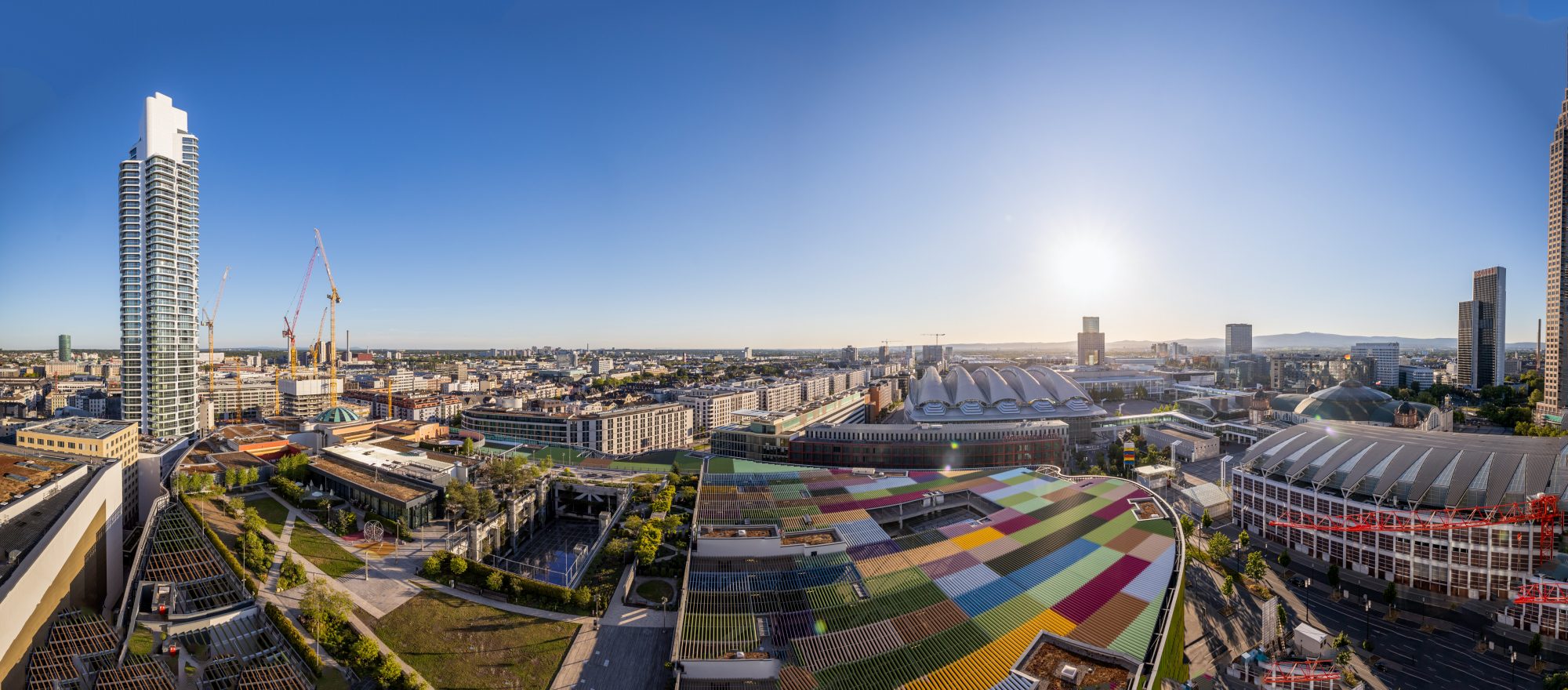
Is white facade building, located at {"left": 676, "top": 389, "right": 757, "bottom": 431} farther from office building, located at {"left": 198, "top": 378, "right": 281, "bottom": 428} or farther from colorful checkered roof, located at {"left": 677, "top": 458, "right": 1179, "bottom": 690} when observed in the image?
office building, located at {"left": 198, "top": 378, "right": 281, "bottom": 428}

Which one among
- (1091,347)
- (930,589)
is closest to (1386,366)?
(1091,347)

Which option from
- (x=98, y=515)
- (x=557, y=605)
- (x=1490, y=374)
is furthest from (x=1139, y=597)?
(x=1490, y=374)

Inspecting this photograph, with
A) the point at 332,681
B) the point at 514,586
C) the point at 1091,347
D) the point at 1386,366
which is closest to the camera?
the point at 332,681

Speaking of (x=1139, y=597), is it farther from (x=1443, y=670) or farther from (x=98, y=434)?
(x=98, y=434)

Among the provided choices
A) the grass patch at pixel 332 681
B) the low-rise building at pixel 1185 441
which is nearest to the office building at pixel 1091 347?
the low-rise building at pixel 1185 441

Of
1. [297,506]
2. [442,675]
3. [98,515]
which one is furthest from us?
[297,506]

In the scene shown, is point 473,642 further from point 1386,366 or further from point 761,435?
point 1386,366

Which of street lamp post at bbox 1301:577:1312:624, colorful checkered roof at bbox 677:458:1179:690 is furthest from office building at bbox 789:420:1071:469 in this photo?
street lamp post at bbox 1301:577:1312:624
